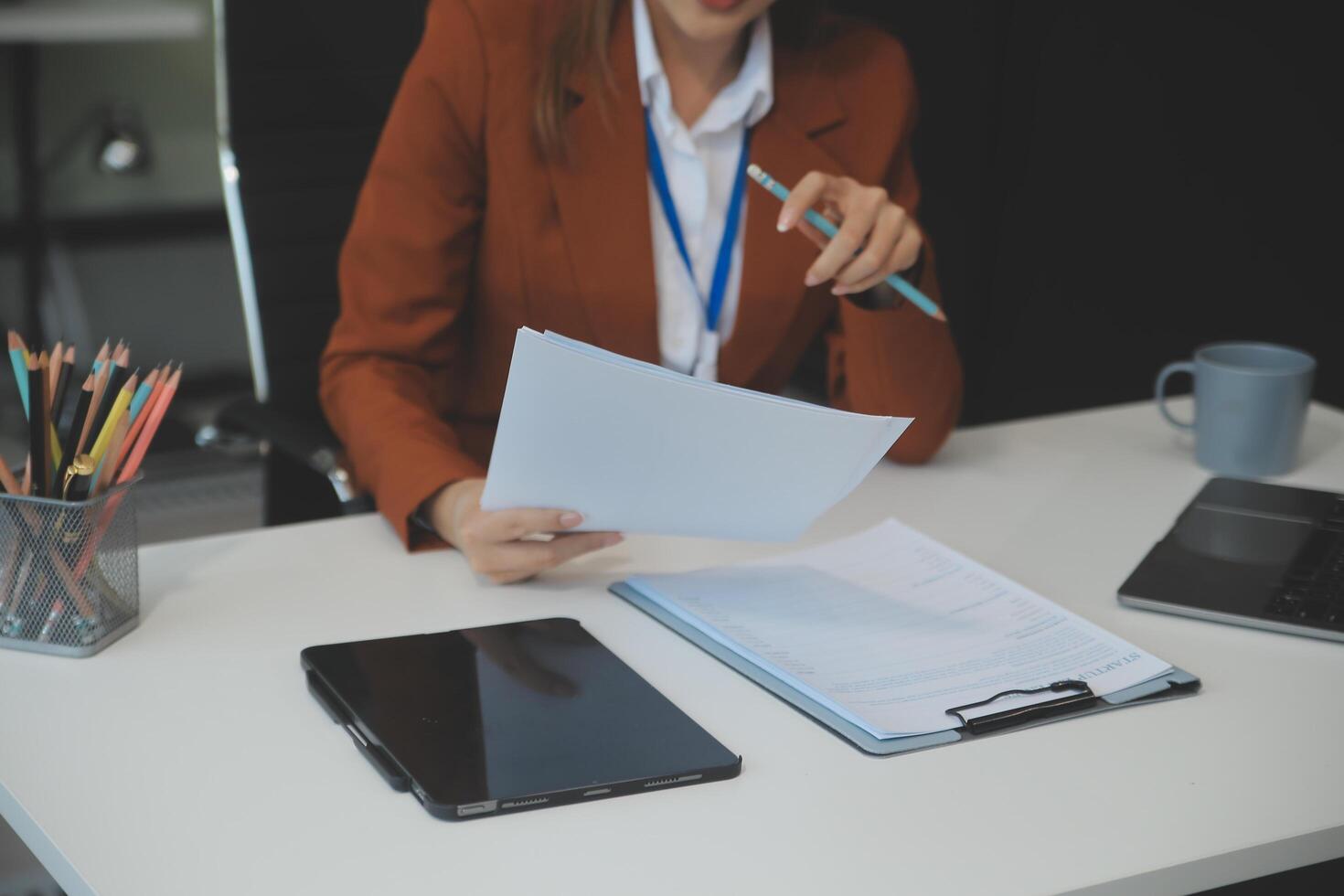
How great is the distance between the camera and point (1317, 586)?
1.05m

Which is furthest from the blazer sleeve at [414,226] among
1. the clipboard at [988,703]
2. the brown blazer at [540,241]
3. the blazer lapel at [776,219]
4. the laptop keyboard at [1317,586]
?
the laptop keyboard at [1317,586]

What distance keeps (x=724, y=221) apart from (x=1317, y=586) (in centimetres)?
68

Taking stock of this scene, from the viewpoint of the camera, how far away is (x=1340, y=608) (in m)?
1.02

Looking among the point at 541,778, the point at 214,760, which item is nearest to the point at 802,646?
the point at 541,778

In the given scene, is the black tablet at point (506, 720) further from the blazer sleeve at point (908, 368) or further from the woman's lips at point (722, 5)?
the woman's lips at point (722, 5)

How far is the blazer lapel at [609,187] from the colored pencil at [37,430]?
61cm

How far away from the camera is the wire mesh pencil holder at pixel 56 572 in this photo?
916mm

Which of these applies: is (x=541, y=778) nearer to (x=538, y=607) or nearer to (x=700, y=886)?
(x=700, y=886)

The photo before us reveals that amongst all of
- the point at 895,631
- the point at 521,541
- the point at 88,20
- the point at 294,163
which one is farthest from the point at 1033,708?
the point at 88,20

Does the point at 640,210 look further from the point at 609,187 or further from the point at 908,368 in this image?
the point at 908,368

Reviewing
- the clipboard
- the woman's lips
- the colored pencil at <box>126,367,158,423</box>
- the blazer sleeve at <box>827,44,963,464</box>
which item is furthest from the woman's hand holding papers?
the woman's lips

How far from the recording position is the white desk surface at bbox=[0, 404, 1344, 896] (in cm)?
71

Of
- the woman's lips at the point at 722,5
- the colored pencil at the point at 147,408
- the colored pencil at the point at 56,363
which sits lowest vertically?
the colored pencil at the point at 147,408

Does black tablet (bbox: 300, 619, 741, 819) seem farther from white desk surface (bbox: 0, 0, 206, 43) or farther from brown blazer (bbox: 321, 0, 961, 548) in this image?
white desk surface (bbox: 0, 0, 206, 43)
